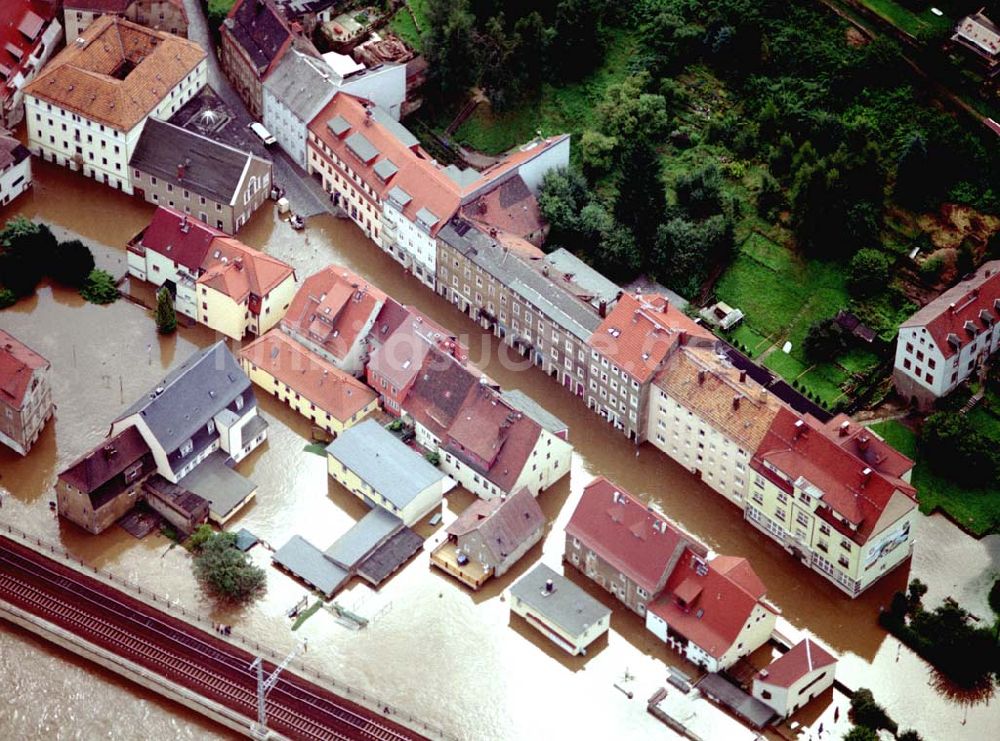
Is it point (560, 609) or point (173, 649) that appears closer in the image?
point (173, 649)

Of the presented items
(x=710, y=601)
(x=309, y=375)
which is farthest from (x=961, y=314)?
(x=309, y=375)

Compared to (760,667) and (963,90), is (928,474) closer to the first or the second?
(760,667)

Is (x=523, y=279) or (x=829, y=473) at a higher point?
(x=829, y=473)

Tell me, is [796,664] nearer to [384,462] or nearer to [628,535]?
[628,535]

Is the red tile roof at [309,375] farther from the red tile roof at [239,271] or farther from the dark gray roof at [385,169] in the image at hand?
the dark gray roof at [385,169]

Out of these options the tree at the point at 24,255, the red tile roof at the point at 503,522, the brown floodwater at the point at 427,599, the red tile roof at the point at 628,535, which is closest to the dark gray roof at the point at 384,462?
the brown floodwater at the point at 427,599

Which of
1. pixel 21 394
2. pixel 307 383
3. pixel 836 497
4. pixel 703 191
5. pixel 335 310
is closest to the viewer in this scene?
pixel 836 497

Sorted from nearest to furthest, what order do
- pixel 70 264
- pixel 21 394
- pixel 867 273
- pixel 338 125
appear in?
pixel 21 394 < pixel 867 273 < pixel 70 264 < pixel 338 125
